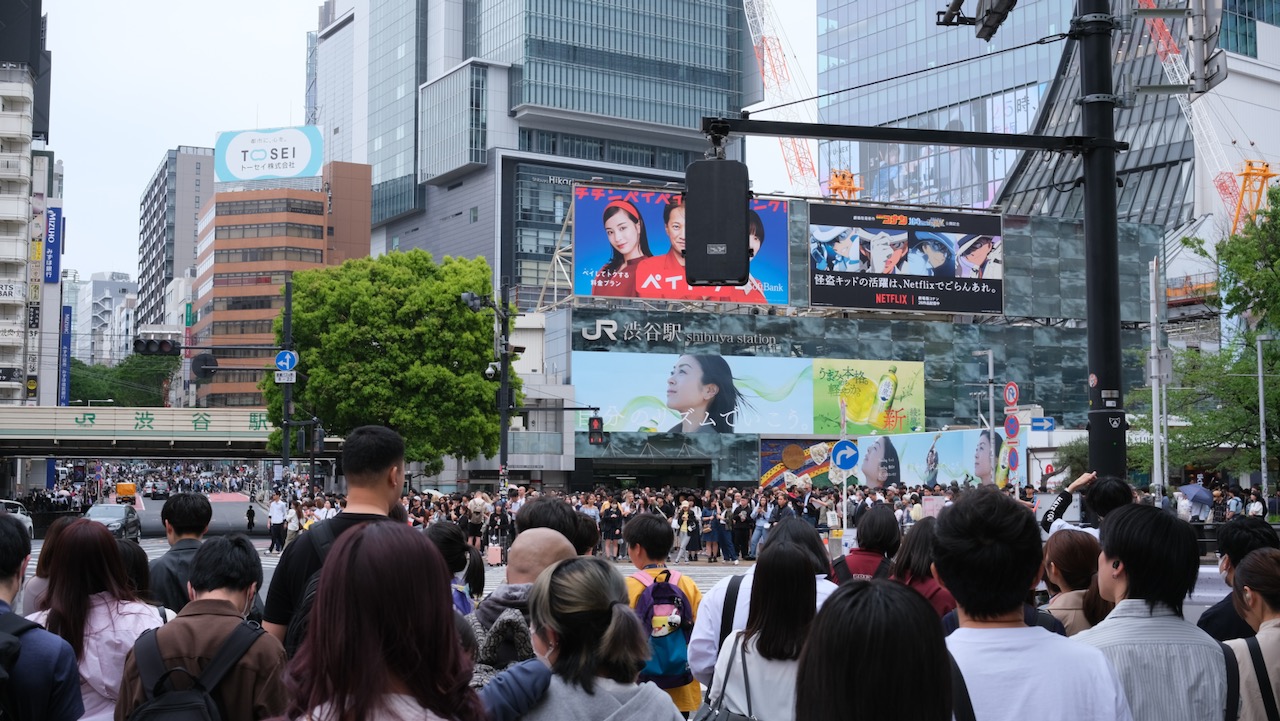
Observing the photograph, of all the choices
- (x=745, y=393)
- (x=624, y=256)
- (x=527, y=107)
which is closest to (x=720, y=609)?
(x=624, y=256)

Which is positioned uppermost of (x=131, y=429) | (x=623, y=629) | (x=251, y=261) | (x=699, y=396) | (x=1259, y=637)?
(x=251, y=261)

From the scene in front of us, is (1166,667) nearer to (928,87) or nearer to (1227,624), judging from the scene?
(1227,624)

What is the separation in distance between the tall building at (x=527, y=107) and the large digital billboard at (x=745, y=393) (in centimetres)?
4442

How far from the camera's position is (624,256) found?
2537 inches

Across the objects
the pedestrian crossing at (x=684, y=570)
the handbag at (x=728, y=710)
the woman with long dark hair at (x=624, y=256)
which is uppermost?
the woman with long dark hair at (x=624, y=256)

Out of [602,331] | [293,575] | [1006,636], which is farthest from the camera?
[602,331]

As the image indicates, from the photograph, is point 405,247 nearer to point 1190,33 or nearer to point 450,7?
point 450,7

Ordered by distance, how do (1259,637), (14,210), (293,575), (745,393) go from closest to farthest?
(1259,637) → (293,575) → (745,393) → (14,210)

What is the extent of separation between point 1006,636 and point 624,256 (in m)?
61.3

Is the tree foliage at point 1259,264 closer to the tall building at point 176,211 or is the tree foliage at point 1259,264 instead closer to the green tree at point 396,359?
the green tree at point 396,359

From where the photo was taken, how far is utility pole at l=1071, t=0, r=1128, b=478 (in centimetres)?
948

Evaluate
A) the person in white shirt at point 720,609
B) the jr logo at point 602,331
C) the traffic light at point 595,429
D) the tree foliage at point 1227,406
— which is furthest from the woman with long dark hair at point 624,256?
the person in white shirt at point 720,609

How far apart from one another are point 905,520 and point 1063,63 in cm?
7038

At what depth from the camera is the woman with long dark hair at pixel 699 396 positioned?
67.1 m
